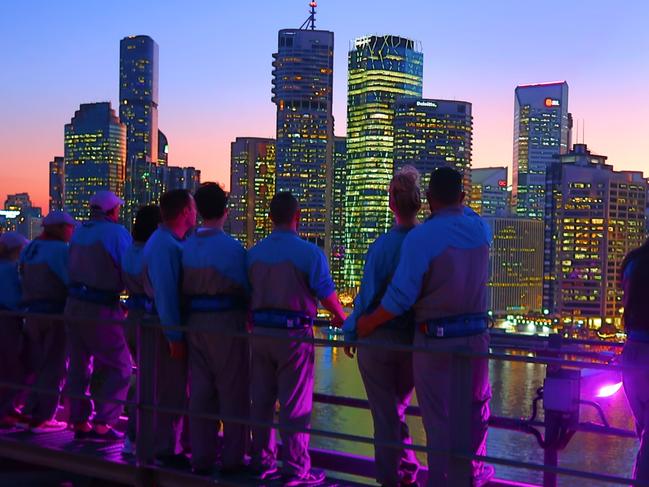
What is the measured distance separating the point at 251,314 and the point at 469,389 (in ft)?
4.19

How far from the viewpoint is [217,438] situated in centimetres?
436

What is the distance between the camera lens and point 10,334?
Result: 5.43 m

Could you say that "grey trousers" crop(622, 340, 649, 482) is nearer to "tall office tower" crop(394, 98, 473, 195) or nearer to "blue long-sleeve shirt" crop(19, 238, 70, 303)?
"blue long-sleeve shirt" crop(19, 238, 70, 303)

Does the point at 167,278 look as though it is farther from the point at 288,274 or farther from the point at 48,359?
the point at 48,359

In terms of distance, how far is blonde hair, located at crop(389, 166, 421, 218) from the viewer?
3917 mm

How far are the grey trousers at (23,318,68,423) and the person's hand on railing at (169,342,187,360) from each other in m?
1.19

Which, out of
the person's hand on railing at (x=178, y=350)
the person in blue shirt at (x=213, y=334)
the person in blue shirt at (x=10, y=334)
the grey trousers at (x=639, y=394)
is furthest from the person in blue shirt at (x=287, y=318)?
the person in blue shirt at (x=10, y=334)

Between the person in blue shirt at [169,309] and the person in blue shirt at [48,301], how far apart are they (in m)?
0.91

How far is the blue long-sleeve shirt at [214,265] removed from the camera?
4199 millimetres

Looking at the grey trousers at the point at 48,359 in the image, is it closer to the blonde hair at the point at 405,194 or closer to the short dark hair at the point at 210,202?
the short dark hair at the point at 210,202

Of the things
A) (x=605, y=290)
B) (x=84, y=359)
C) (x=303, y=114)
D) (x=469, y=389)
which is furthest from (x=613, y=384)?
(x=303, y=114)

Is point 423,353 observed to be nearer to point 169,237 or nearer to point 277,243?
point 277,243

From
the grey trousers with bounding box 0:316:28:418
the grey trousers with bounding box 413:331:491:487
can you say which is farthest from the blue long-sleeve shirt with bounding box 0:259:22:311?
the grey trousers with bounding box 413:331:491:487

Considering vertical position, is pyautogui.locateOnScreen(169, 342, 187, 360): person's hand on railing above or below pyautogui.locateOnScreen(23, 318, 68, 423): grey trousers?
above
